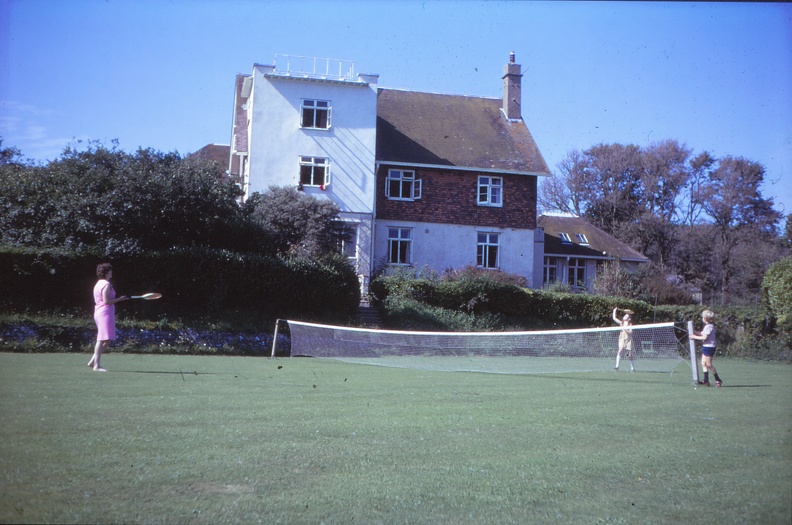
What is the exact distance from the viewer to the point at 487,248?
4547cm

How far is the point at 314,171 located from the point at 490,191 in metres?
10.9

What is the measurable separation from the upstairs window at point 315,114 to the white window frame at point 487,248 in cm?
1130

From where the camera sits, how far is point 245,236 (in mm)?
33531

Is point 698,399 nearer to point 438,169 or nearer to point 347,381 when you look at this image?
point 347,381

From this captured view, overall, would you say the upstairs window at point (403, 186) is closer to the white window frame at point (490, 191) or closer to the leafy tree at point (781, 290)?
the white window frame at point (490, 191)

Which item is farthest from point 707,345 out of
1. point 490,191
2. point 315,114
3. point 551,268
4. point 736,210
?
point 736,210

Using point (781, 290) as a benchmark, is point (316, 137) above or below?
above

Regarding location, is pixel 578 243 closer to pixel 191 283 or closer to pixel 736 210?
pixel 736 210

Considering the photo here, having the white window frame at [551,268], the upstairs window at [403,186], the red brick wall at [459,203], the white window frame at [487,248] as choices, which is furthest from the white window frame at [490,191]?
A: the white window frame at [551,268]

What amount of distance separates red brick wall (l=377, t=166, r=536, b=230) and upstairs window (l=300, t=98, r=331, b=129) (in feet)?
14.7

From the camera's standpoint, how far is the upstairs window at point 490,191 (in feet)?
150

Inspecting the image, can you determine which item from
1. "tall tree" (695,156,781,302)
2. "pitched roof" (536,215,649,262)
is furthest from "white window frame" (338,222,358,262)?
"tall tree" (695,156,781,302)

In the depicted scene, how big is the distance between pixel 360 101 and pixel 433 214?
7.85 meters

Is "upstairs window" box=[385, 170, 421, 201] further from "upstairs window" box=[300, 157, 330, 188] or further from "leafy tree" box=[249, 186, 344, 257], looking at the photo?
"leafy tree" box=[249, 186, 344, 257]
